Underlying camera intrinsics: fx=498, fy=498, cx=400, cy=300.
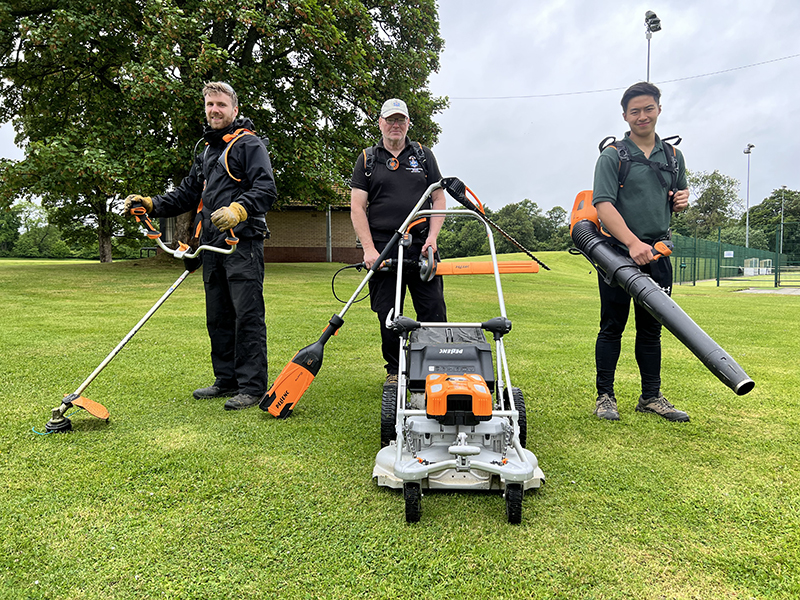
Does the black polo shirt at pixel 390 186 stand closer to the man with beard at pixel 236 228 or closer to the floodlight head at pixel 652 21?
the man with beard at pixel 236 228

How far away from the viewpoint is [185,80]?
1302 centimetres

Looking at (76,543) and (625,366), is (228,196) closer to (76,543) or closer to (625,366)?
(76,543)

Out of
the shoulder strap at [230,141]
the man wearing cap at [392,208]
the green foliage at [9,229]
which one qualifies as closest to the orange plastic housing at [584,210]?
the man wearing cap at [392,208]

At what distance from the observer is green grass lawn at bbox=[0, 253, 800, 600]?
176 cm

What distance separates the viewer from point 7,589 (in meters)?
1.68

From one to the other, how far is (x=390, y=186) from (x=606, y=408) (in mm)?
2253

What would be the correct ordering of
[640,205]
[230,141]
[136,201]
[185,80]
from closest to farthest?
Result: [640,205], [136,201], [230,141], [185,80]

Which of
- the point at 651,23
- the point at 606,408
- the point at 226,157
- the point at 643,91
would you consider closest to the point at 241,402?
the point at 226,157

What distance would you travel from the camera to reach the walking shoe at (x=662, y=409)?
339cm

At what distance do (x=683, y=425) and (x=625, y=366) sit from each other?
1856mm

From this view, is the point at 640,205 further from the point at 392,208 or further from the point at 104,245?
the point at 104,245

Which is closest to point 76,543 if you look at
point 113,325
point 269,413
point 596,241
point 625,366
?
point 269,413

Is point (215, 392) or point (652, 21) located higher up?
point (652, 21)

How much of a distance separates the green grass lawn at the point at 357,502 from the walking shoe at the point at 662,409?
0.08 metres
